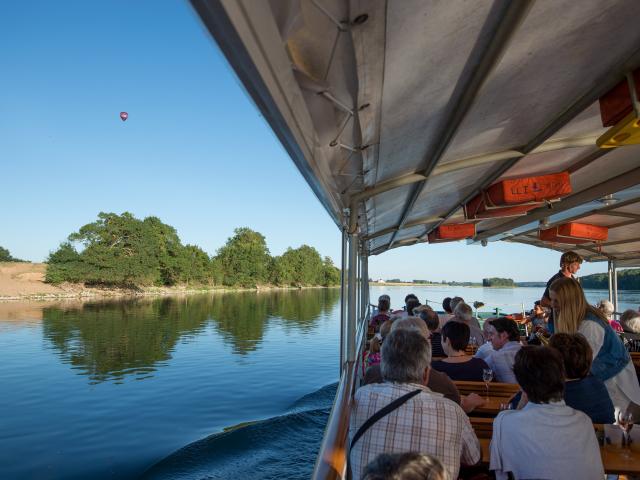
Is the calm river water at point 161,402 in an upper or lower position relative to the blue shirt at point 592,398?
lower

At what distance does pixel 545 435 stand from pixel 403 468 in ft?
3.73

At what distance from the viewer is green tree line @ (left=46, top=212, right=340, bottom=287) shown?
162ft

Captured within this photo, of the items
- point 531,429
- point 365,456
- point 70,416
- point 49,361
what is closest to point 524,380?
point 531,429

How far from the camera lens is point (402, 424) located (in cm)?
163

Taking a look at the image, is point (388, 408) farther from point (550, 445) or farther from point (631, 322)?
point (631, 322)

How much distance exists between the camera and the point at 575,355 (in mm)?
2027

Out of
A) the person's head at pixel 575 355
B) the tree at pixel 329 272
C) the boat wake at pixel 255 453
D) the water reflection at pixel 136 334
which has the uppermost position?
the tree at pixel 329 272

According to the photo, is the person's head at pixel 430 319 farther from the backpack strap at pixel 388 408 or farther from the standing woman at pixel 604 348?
the backpack strap at pixel 388 408

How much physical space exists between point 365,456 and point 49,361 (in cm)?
1557

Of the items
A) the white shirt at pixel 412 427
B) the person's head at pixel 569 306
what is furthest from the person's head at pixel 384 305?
the white shirt at pixel 412 427

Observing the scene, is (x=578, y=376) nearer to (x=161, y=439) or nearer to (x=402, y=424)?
(x=402, y=424)

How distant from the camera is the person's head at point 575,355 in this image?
6.64 ft

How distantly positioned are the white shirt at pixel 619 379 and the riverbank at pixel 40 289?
158ft

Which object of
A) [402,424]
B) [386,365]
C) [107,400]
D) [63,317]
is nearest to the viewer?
[402,424]
